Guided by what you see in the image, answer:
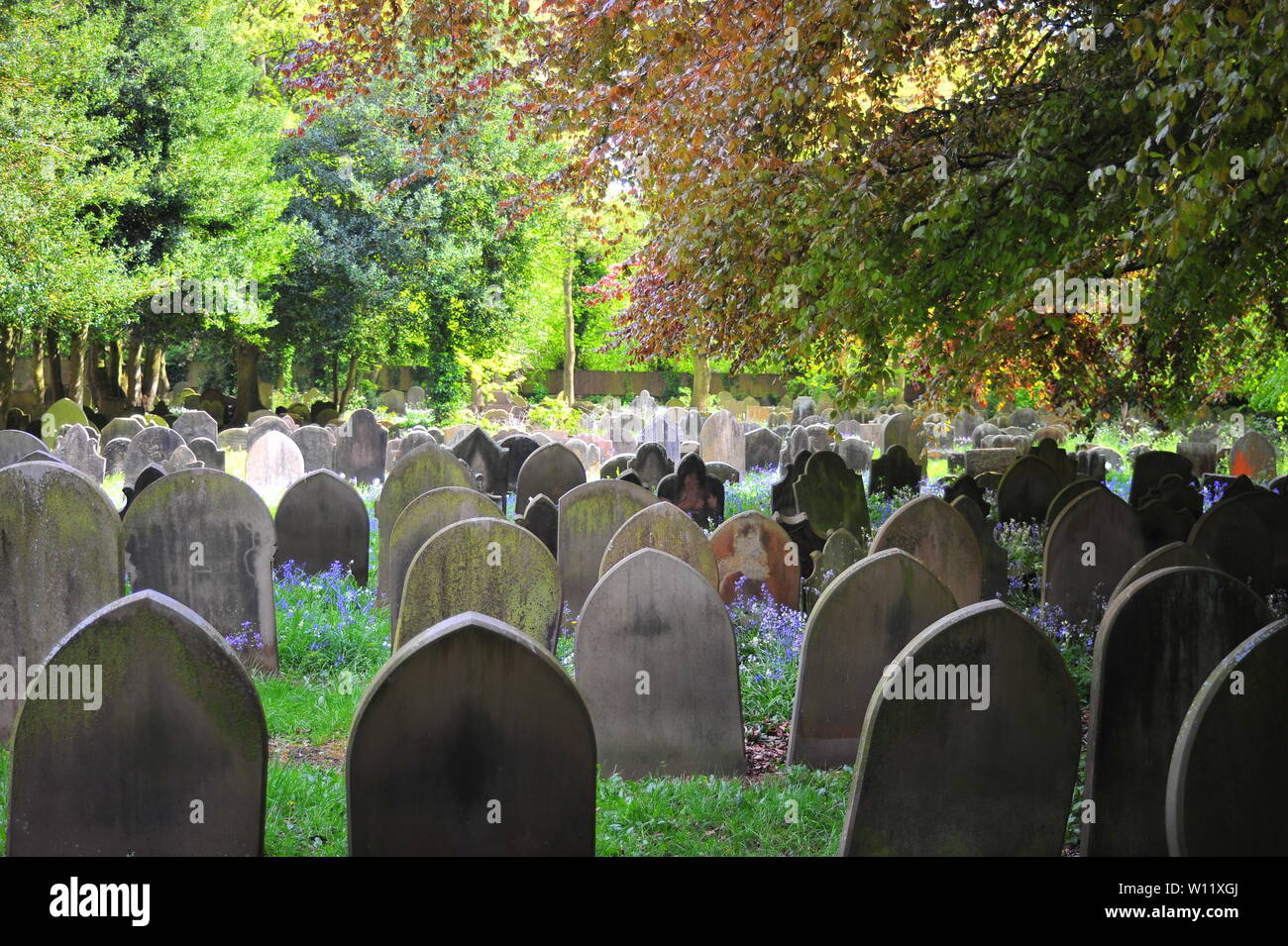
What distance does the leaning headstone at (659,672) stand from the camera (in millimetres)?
5250

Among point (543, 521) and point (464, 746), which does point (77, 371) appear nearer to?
point (543, 521)

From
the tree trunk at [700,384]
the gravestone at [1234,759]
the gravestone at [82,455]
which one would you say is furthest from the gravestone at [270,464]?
the tree trunk at [700,384]

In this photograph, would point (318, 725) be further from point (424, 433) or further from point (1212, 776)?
point (424, 433)

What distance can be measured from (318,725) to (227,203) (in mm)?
19908

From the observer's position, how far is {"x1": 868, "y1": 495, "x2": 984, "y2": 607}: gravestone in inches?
270

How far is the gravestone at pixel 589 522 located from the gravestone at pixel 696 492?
294 cm

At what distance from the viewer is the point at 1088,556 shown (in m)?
7.41

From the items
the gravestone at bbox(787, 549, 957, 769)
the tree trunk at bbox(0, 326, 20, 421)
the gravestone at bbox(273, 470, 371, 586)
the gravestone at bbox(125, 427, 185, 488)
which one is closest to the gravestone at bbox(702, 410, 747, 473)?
the gravestone at bbox(125, 427, 185, 488)

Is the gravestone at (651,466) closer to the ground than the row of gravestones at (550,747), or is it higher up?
higher up

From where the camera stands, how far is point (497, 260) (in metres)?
29.2

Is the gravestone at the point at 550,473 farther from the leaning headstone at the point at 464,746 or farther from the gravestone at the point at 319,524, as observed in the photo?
the leaning headstone at the point at 464,746

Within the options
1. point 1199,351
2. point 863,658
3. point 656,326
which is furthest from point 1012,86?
point 863,658

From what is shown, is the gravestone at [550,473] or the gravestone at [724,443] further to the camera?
the gravestone at [724,443]

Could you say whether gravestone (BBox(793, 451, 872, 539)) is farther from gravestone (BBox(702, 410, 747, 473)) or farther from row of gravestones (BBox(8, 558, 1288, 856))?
gravestone (BBox(702, 410, 747, 473))
